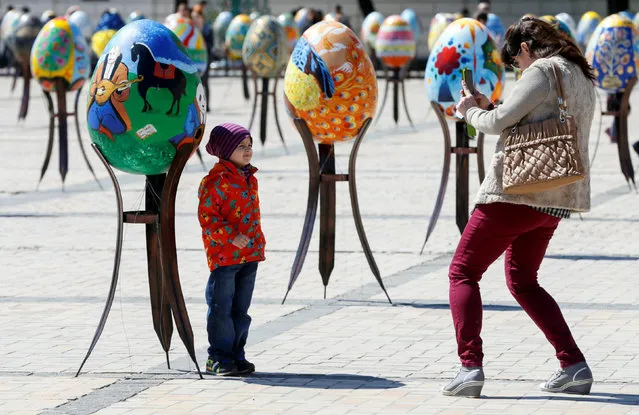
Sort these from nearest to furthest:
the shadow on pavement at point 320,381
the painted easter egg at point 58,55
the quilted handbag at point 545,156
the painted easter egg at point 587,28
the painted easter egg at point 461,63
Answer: the quilted handbag at point 545,156, the shadow on pavement at point 320,381, the painted easter egg at point 461,63, the painted easter egg at point 58,55, the painted easter egg at point 587,28

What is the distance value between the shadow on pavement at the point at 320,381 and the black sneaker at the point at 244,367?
0.03 meters

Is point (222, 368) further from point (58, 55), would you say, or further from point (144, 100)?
point (58, 55)

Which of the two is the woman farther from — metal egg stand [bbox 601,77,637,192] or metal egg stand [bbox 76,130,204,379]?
metal egg stand [bbox 601,77,637,192]

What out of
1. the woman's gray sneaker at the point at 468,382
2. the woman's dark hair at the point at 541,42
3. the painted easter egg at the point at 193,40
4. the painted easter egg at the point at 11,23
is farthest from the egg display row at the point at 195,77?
the painted easter egg at the point at 11,23

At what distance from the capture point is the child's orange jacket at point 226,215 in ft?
23.5

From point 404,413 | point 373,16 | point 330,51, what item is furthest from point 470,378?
point 373,16

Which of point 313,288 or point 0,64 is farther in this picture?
point 0,64

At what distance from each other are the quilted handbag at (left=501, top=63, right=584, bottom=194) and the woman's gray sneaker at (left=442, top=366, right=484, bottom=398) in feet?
2.76

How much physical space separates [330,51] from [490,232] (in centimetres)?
306

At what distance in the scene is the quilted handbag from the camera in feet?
21.0

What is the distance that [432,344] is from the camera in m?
7.96

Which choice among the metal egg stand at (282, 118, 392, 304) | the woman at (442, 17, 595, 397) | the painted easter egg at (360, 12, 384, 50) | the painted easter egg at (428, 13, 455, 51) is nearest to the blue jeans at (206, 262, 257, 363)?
the woman at (442, 17, 595, 397)

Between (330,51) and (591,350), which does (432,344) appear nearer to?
(591,350)

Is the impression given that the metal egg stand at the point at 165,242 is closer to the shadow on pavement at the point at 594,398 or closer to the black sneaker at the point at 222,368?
the black sneaker at the point at 222,368
